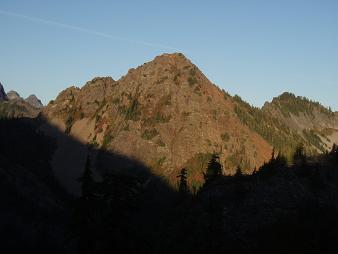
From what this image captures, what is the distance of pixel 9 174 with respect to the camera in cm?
17762

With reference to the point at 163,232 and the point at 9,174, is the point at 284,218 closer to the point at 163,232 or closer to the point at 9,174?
the point at 163,232

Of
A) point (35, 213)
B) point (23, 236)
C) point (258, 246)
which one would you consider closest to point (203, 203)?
point (258, 246)

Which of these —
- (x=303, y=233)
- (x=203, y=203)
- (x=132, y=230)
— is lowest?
(x=132, y=230)

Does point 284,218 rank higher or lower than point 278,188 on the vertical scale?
lower

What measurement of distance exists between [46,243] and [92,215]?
305 feet

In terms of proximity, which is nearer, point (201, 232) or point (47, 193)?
point (201, 232)

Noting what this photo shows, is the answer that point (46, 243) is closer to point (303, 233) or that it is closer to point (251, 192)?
point (251, 192)

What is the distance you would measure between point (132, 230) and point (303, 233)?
50.4m

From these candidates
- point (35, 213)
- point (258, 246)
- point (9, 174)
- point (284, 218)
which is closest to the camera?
point (258, 246)

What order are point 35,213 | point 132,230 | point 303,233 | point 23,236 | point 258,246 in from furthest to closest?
point 35,213, point 23,236, point 258,246, point 303,233, point 132,230

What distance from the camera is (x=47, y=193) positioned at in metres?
189

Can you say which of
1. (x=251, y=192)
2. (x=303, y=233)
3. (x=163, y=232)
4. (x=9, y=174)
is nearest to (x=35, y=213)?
(x=9, y=174)

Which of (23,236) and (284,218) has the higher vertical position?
(284,218)

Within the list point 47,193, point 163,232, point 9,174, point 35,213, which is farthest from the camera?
point 47,193
